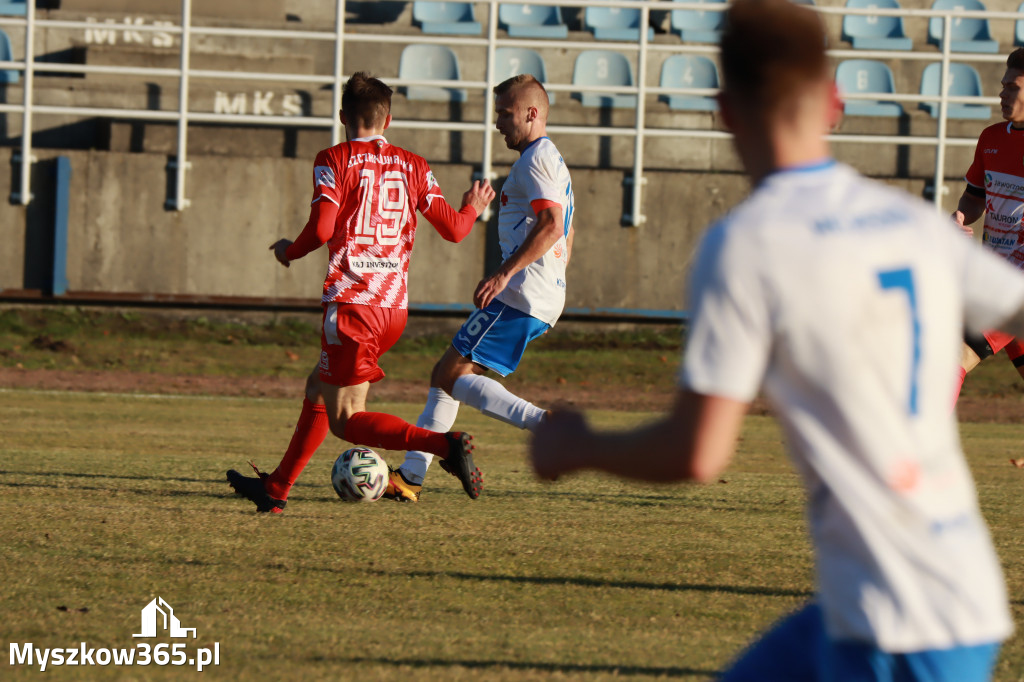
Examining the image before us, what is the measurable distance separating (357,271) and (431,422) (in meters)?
1.03

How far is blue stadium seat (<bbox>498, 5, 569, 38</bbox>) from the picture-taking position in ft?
62.6

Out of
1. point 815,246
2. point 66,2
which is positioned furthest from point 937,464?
point 66,2

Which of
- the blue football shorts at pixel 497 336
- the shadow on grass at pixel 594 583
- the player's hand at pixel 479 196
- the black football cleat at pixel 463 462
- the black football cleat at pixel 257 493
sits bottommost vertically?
the black football cleat at pixel 257 493

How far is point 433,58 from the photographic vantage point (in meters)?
18.1

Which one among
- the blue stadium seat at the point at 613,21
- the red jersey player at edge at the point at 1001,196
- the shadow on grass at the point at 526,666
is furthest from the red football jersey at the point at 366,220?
the blue stadium seat at the point at 613,21

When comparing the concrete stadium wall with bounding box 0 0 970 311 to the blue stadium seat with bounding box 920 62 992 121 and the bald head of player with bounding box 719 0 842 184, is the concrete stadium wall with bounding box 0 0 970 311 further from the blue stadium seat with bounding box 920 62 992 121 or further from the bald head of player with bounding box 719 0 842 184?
the bald head of player with bounding box 719 0 842 184

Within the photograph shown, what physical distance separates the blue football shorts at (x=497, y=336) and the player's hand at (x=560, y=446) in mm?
4412

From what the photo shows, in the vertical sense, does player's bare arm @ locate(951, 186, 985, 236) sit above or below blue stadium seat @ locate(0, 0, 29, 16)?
below

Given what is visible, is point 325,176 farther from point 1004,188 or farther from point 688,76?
point 688,76

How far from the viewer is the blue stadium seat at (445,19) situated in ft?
62.6

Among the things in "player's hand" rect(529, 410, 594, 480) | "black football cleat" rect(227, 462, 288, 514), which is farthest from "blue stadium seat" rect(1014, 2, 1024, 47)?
"player's hand" rect(529, 410, 594, 480)

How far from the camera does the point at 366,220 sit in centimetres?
612

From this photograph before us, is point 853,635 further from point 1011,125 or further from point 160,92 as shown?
point 160,92

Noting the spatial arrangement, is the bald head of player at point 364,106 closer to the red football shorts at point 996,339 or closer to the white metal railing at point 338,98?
the red football shorts at point 996,339
